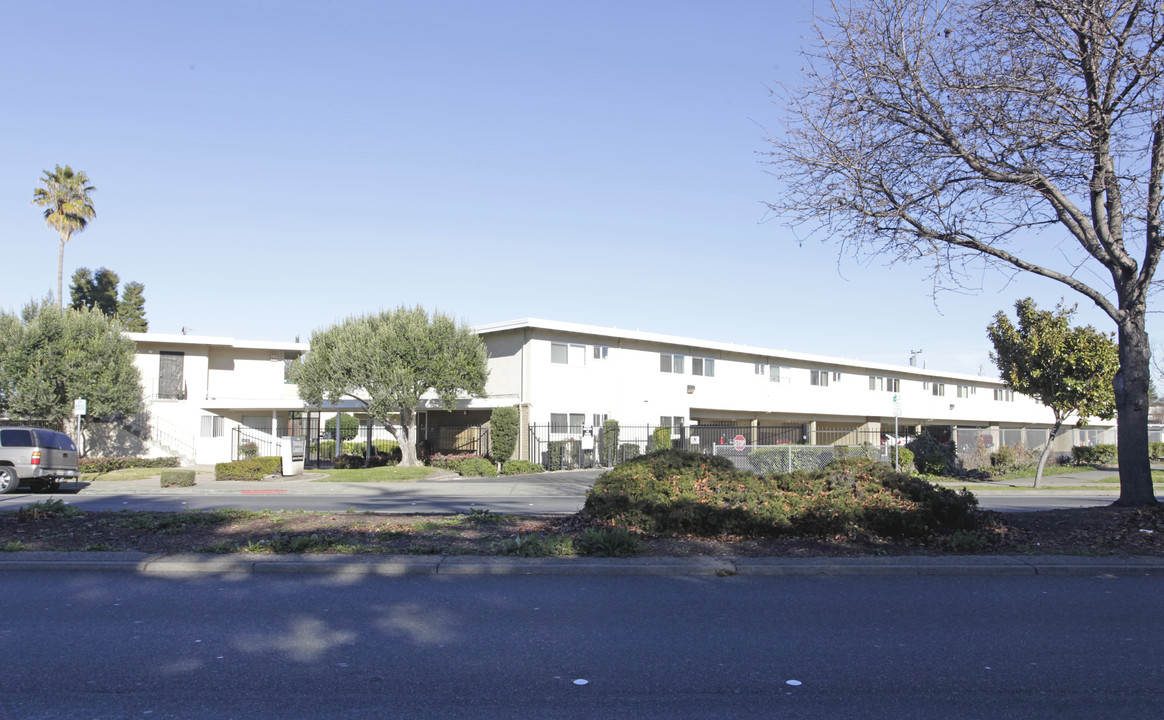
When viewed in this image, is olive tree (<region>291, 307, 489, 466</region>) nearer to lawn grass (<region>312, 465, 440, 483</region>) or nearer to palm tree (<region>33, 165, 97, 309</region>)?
lawn grass (<region>312, 465, 440, 483</region>)

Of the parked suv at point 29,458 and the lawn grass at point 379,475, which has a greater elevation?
the parked suv at point 29,458

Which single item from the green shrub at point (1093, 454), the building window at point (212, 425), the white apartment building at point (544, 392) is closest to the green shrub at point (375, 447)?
the white apartment building at point (544, 392)

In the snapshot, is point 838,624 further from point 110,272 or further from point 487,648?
point 110,272

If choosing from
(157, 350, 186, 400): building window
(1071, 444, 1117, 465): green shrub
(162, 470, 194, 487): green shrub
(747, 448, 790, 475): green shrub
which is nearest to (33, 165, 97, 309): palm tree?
(157, 350, 186, 400): building window

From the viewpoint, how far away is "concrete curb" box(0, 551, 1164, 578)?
28.0 ft

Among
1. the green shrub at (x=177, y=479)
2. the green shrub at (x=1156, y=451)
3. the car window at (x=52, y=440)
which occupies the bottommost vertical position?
the green shrub at (x=1156, y=451)

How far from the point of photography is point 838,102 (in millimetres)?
10969

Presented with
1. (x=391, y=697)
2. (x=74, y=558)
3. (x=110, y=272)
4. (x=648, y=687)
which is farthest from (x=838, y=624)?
(x=110, y=272)

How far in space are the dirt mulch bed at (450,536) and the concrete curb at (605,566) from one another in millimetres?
446

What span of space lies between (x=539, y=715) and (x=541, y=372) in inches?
1143

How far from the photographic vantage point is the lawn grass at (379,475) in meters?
27.9

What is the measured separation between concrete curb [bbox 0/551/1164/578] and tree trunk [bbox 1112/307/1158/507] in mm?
2506

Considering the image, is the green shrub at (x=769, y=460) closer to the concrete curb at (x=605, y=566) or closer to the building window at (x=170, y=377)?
the concrete curb at (x=605, y=566)

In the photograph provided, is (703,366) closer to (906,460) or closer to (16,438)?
(906,460)
